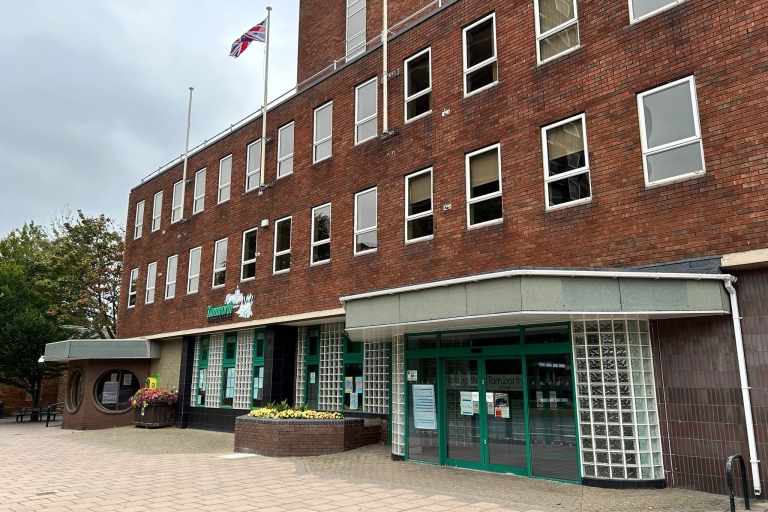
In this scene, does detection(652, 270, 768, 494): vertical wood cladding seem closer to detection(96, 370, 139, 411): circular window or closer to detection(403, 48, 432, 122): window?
detection(403, 48, 432, 122): window

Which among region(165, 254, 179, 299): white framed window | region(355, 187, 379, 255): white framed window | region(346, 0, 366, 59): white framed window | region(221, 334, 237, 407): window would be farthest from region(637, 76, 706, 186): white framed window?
region(165, 254, 179, 299): white framed window

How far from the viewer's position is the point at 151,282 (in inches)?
961

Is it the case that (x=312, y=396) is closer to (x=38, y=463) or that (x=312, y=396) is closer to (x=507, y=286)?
(x=38, y=463)

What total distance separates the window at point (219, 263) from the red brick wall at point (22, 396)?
19.3 metres

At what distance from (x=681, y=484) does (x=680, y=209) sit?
4007mm

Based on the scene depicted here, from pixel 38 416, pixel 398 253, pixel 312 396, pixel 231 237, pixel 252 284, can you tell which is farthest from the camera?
pixel 38 416

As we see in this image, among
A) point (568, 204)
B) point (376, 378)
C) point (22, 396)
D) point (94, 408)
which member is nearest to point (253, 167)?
point (376, 378)

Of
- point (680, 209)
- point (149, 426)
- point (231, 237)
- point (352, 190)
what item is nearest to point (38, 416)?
point (149, 426)

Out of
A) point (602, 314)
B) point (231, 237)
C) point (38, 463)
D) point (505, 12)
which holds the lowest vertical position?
point (38, 463)

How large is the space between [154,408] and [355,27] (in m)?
14.6

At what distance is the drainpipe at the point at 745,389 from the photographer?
26.0 ft

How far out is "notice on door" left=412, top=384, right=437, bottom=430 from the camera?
38.3ft

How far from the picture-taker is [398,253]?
13.8 metres

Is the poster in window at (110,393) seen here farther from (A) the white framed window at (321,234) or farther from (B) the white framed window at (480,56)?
(B) the white framed window at (480,56)
